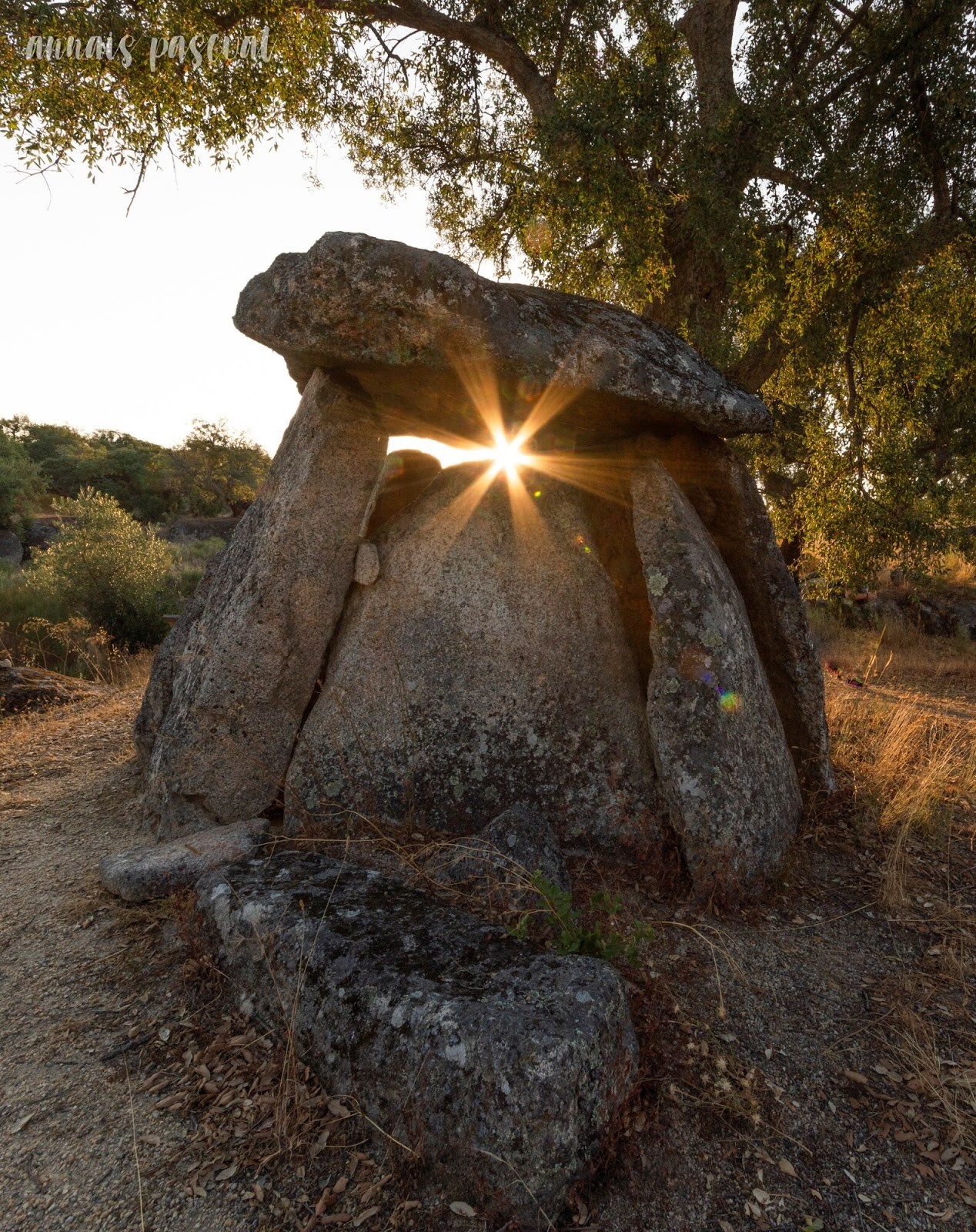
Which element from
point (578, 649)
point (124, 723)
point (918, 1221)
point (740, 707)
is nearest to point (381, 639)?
point (578, 649)

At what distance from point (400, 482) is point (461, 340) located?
1.66 meters

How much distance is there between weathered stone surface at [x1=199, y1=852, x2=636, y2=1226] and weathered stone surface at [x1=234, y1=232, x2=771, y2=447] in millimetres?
3156

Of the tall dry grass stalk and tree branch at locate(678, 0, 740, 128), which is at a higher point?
tree branch at locate(678, 0, 740, 128)

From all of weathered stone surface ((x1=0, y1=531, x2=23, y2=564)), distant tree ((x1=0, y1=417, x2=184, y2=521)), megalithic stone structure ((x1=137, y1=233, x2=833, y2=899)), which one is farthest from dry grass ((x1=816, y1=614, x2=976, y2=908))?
distant tree ((x1=0, y1=417, x2=184, y2=521))

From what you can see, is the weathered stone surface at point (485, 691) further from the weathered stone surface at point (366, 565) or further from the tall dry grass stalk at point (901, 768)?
the tall dry grass stalk at point (901, 768)

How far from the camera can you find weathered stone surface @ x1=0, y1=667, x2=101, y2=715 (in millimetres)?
9289

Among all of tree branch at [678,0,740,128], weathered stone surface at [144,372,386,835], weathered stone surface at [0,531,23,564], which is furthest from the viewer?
weathered stone surface at [0,531,23,564]

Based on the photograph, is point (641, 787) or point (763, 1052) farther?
point (641, 787)

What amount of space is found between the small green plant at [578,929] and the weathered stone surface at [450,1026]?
24 cm

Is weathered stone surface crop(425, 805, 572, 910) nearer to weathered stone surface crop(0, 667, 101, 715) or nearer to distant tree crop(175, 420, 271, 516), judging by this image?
weathered stone surface crop(0, 667, 101, 715)

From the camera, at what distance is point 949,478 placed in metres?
9.16

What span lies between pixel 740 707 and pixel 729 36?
7999 millimetres

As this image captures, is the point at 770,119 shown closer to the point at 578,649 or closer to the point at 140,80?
the point at 578,649

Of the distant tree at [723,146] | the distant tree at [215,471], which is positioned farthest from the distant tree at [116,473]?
the distant tree at [723,146]
